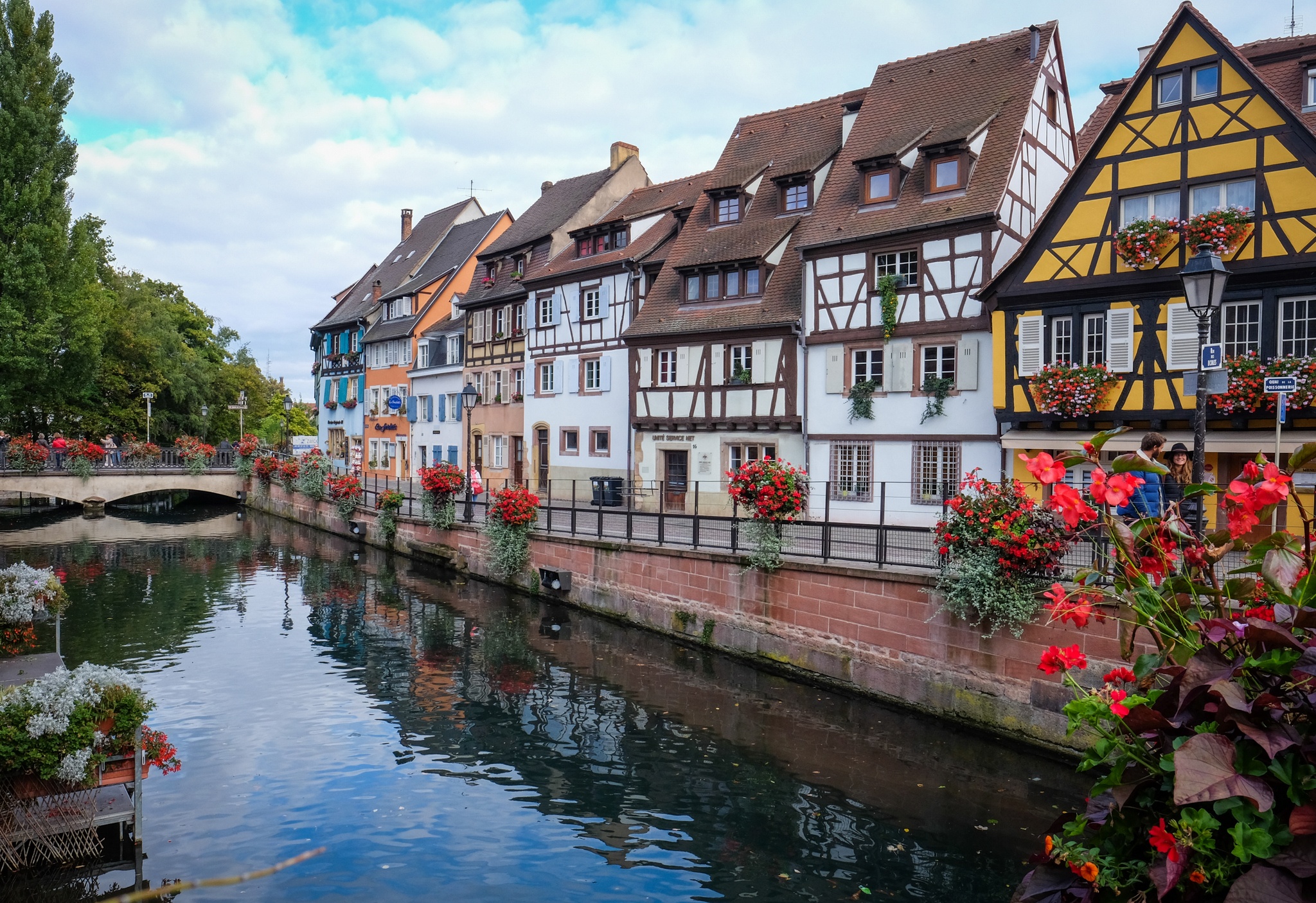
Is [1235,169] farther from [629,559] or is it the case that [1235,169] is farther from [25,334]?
[25,334]

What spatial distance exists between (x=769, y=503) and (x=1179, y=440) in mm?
8161

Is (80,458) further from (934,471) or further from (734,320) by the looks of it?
(934,471)

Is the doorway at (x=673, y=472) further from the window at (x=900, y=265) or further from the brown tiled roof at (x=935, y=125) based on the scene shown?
the window at (x=900, y=265)

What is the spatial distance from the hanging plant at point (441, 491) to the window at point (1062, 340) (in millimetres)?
15426

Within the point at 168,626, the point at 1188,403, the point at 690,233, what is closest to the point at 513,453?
the point at 690,233

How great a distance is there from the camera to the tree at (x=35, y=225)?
34375mm

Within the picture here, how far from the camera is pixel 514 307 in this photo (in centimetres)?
3666

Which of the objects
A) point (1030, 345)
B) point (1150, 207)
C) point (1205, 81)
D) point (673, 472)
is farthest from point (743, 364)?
point (1205, 81)

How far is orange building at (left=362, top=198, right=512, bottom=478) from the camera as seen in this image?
44.2m

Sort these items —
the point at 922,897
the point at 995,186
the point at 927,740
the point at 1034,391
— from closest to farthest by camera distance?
the point at 922,897
the point at 927,740
the point at 1034,391
the point at 995,186

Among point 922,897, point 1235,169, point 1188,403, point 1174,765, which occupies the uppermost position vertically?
point 1235,169

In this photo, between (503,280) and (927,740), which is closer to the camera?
(927,740)

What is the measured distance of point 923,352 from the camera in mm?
21672

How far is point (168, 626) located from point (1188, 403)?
2052cm
